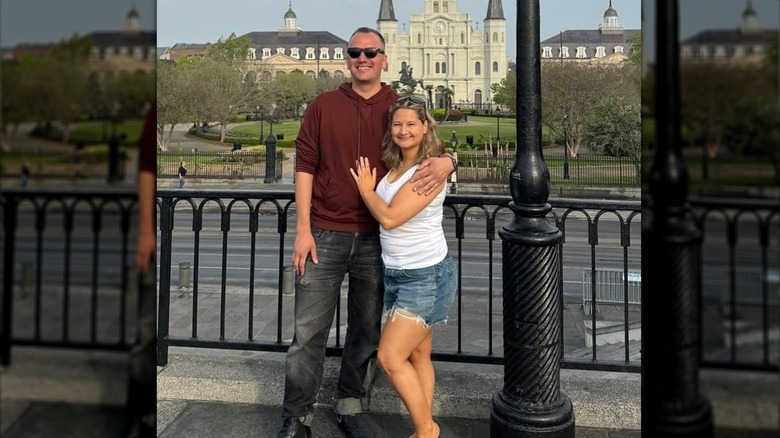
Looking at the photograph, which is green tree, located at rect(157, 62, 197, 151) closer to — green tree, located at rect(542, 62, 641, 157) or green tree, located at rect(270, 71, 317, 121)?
green tree, located at rect(270, 71, 317, 121)

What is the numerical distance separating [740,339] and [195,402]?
3039 mm

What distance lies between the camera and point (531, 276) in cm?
247

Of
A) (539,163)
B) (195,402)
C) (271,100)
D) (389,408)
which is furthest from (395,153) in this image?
(271,100)

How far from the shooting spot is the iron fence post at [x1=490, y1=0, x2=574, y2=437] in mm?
2467

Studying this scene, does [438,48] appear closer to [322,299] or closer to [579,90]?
[579,90]

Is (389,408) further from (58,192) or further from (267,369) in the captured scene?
(58,192)

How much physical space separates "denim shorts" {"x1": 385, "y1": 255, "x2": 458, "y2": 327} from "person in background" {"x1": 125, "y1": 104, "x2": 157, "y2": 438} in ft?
5.69

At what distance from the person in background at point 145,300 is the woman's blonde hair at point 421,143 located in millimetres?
1847

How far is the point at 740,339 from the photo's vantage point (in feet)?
1.52

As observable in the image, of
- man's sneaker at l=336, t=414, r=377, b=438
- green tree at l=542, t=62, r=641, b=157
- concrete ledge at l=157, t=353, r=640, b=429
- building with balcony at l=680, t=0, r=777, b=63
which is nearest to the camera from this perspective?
building with balcony at l=680, t=0, r=777, b=63

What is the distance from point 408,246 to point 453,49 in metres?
91.3

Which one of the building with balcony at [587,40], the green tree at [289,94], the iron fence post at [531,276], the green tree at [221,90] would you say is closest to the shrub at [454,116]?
the green tree at [289,94]

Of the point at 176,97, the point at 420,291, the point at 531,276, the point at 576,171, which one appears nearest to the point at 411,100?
the point at 420,291

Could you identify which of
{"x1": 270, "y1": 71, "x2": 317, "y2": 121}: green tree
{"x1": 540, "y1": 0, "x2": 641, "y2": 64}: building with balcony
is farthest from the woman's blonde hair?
{"x1": 540, "y1": 0, "x2": 641, "y2": 64}: building with balcony
